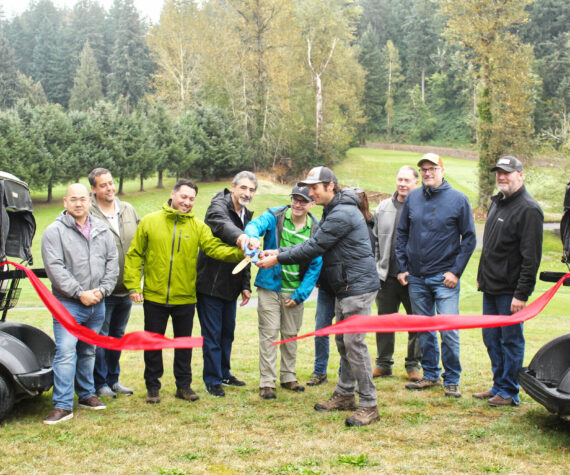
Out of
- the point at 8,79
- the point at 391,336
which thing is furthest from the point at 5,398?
the point at 8,79

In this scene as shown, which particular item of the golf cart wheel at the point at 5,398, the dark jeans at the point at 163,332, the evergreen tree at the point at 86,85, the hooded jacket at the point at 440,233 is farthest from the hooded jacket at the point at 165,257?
the evergreen tree at the point at 86,85

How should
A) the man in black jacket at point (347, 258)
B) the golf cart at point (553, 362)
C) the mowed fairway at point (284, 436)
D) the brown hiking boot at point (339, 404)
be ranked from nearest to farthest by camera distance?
the mowed fairway at point (284, 436) < the golf cart at point (553, 362) < the man in black jacket at point (347, 258) < the brown hiking boot at point (339, 404)

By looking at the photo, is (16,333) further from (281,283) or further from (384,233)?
(384,233)

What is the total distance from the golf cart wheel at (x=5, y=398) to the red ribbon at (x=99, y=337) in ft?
2.18

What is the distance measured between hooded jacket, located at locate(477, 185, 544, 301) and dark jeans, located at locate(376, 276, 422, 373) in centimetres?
117

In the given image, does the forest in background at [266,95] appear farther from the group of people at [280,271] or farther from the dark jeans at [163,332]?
the dark jeans at [163,332]

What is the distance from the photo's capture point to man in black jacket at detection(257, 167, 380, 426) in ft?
17.4

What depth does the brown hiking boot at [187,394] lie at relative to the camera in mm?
5891

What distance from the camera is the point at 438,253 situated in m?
6.01

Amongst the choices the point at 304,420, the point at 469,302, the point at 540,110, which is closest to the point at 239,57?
the point at 469,302

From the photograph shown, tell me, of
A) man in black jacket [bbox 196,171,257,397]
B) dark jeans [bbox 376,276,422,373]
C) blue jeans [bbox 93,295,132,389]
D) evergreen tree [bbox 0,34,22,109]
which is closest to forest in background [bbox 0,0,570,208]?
evergreen tree [bbox 0,34,22,109]

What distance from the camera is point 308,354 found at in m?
8.48

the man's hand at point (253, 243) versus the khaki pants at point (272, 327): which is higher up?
the man's hand at point (253, 243)

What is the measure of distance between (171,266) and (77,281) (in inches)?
35.7
